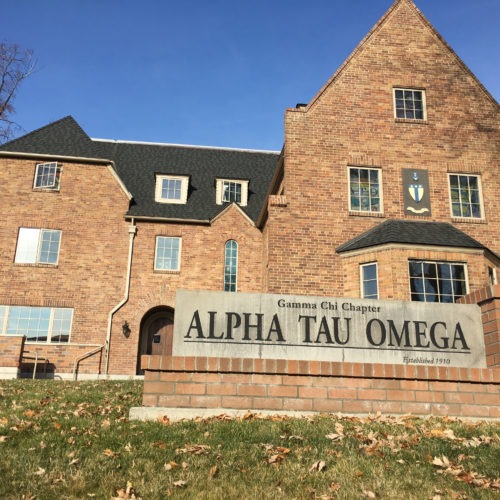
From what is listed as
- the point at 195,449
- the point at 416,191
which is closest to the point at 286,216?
the point at 416,191

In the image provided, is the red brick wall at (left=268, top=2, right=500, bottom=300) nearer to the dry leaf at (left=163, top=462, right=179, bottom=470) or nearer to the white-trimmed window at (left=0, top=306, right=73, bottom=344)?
the dry leaf at (left=163, top=462, right=179, bottom=470)

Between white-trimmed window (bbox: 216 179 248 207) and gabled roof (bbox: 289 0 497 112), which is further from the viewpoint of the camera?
white-trimmed window (bbox: 216 179 248 207)

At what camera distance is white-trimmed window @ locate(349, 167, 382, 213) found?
15477mm

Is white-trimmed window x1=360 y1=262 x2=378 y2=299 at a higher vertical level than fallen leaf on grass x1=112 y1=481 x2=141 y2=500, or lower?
higher

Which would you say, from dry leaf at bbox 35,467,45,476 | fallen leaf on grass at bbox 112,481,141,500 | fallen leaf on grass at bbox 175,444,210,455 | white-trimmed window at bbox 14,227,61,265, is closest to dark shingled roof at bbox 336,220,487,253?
fallen leaf on grass at bbox 175,444,210,455

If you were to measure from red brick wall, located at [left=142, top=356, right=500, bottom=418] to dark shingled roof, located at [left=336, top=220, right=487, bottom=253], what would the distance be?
666 centimetres

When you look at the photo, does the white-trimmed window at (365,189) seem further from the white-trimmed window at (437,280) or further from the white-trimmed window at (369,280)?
the white-trimmed window at (437,280)

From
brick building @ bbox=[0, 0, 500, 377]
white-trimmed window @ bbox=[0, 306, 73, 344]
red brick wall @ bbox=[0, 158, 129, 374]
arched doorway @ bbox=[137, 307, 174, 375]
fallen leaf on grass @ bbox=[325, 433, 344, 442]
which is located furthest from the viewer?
arched doorway @ bbox=[137, 307, 174, 375]

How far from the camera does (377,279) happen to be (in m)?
14.1

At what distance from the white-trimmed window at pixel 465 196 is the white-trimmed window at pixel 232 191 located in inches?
403

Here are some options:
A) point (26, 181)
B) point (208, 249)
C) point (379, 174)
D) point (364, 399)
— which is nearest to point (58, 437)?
point (364, 399)

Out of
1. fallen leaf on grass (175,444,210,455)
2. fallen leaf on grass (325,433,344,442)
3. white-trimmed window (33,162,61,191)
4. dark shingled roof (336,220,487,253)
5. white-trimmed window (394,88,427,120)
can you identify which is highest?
white-trimmed window (394,88,427,120)

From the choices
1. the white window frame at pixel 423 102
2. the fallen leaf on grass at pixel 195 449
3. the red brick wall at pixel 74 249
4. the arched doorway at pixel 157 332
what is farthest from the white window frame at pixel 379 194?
the fallen leaf on grass at pixel 195 449

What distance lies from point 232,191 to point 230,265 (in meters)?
4.41
